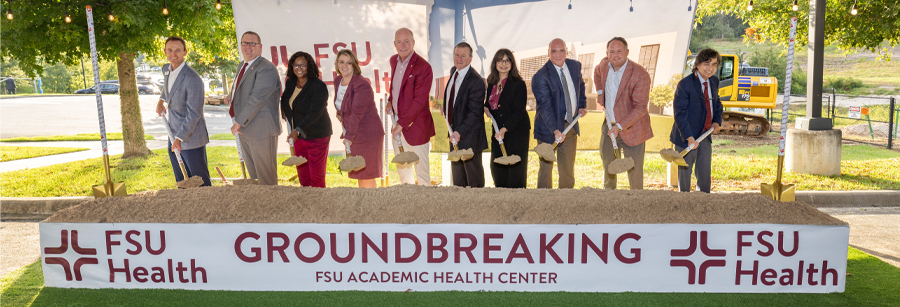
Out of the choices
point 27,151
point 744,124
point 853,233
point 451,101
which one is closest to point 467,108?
point 451,101

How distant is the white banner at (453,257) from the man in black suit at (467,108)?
1719mm

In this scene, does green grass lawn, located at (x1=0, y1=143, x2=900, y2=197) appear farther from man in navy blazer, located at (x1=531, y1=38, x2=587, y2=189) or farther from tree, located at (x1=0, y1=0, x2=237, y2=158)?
man in navy blazer, located at (x1=531, y1=38, x2=587, y2=189)

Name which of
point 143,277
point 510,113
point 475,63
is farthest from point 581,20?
point 143,277

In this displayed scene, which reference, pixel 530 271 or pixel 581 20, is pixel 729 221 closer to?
pixel 530 271

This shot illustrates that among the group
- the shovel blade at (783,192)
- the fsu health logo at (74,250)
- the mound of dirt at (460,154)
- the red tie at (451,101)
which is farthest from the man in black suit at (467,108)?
the fsu health logo at (74,250)

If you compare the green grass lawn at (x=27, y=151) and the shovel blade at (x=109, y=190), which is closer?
the shovel blade at (x=109, y=190)

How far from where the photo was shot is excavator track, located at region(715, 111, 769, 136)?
1258 centimetres

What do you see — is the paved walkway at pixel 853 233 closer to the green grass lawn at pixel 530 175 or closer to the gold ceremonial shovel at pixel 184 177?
the green grass lawn at pixel 530 175

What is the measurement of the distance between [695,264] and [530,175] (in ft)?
15.5

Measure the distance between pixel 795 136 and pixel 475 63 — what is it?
4055 mm

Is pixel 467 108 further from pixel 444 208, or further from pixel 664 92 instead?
pixel 664 92

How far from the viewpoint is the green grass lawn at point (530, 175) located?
6059mm

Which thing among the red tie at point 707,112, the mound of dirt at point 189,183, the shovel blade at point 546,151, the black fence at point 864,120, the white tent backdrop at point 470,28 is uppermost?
the white tent backdrop at point 470,28

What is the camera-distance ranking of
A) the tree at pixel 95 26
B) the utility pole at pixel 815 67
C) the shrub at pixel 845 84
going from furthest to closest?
the shrub at pixel 845 84 < the utility pole at pixel 815 67 < the tree at pixel 95 26
